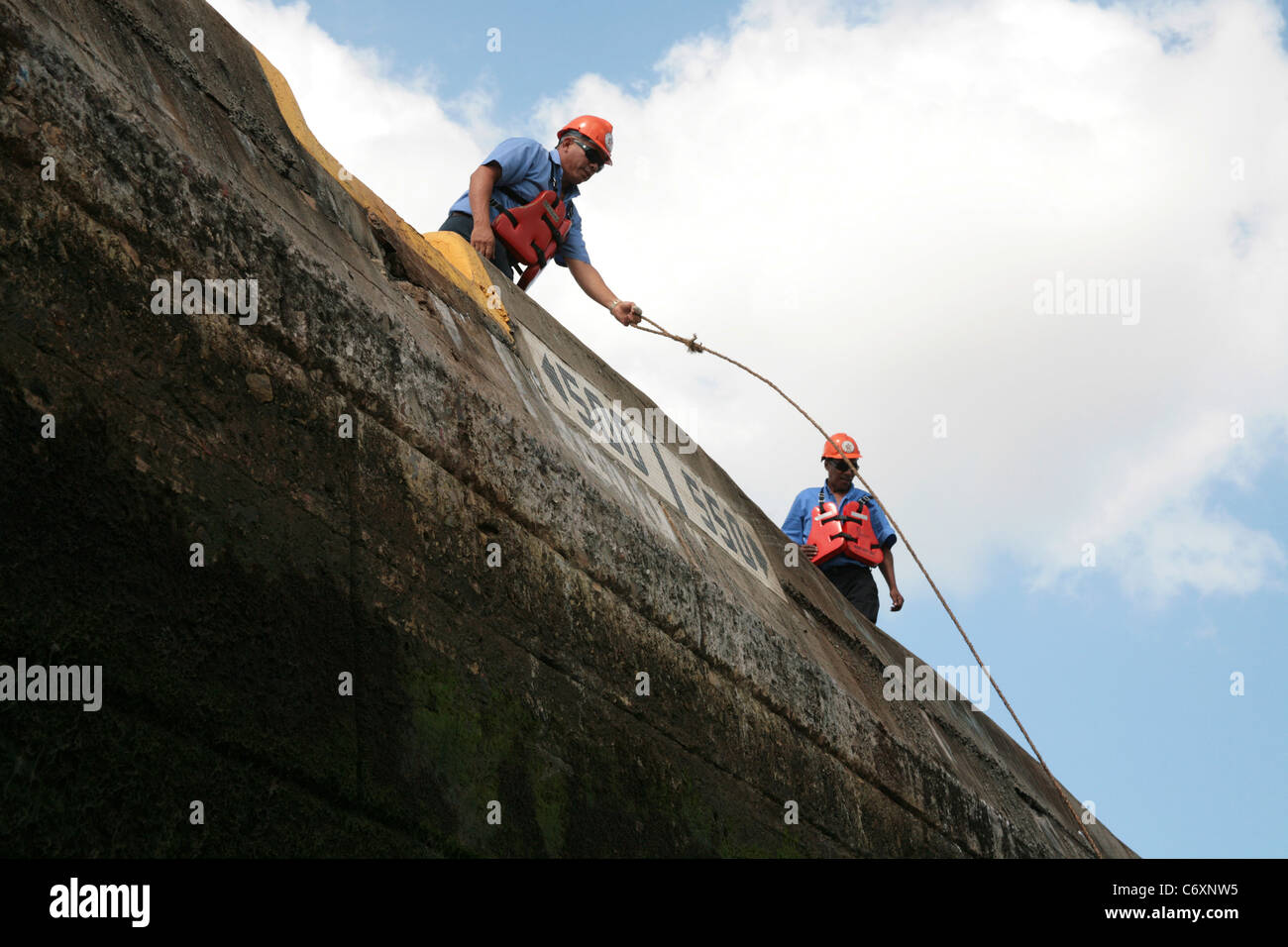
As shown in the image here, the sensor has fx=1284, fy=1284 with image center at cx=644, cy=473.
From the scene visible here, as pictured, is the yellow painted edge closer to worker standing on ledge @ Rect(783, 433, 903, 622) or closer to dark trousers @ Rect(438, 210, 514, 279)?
dark trousers @ Rect(438, 210, 514, 279)

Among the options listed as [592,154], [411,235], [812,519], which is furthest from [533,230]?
[812,519]

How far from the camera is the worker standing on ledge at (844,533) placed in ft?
26.5

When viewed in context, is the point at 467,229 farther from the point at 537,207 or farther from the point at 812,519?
the point at 812,519

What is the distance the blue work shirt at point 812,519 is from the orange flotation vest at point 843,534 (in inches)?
1.4

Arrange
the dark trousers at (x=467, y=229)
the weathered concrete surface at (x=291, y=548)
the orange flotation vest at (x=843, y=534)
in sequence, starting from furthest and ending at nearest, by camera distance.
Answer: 1. the orange flotation vest at (x=843, y=534)
2. the dark trousers at (x=467, y=229)
3. the weathered concrete surface at (x=291, y=548)

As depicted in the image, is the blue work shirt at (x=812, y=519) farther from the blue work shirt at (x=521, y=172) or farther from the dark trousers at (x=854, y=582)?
the blue work shirt at (x=521, y=172)

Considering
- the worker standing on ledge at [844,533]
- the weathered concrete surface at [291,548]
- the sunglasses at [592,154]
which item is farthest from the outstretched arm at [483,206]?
the worker standing on ledge at [844,533]

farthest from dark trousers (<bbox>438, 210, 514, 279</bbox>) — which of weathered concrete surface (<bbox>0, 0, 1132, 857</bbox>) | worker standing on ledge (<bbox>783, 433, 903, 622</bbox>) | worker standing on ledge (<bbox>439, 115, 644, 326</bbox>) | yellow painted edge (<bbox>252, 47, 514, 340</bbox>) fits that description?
worker standing on ledge (<bbox>783, 433, 903, 622</bbox>)

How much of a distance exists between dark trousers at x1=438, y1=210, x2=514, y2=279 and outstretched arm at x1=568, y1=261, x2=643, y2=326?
68cm

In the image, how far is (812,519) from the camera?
8.20m

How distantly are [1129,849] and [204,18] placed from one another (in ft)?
22.9

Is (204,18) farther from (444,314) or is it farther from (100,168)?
(100,168)

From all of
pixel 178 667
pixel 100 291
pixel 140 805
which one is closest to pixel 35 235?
pixel 100 291
